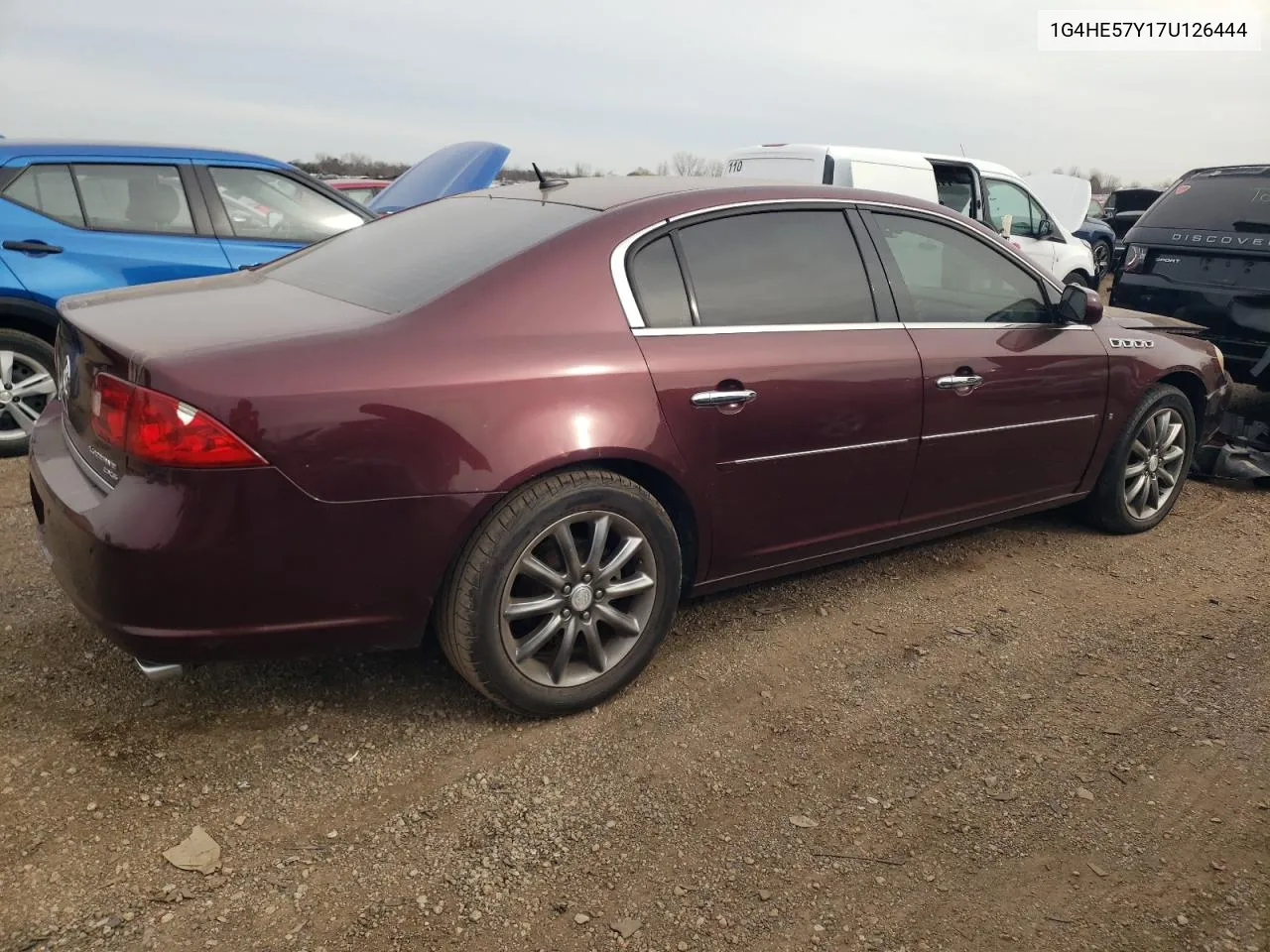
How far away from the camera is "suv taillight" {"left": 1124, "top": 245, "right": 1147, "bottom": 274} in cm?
662

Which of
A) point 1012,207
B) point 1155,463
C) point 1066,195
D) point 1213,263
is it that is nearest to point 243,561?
point 1155,463

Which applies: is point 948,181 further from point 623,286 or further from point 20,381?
point 20,381

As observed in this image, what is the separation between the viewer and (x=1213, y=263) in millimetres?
6137

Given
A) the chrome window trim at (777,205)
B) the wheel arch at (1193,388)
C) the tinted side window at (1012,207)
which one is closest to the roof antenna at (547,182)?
the chrome window trim at (777,205)

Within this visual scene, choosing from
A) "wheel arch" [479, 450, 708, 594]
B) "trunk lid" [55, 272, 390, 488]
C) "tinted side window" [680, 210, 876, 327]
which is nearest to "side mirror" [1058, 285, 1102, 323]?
"tinted side window" [680, 210, 876, 327]

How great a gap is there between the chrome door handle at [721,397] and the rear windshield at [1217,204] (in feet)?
15.8

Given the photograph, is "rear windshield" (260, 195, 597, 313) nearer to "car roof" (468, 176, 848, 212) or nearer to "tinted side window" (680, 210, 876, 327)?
"car roof" (468, 176, 848, 212)

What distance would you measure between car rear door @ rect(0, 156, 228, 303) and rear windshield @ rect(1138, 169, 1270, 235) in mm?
6241

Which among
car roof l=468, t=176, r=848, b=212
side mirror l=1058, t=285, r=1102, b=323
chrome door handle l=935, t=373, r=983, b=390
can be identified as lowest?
chrome door handle l=935, t=373, r=983, b=390

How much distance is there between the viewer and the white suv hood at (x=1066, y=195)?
43.2 feet

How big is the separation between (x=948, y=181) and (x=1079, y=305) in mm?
6233

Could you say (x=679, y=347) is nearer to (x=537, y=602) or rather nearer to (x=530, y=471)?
(x=530, y=471)

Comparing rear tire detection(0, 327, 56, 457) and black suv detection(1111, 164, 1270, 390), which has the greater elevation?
black suv detection(1111, 164, 1270, 390)

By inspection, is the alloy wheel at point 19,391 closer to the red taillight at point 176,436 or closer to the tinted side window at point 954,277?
the red taillight at point 176,436
